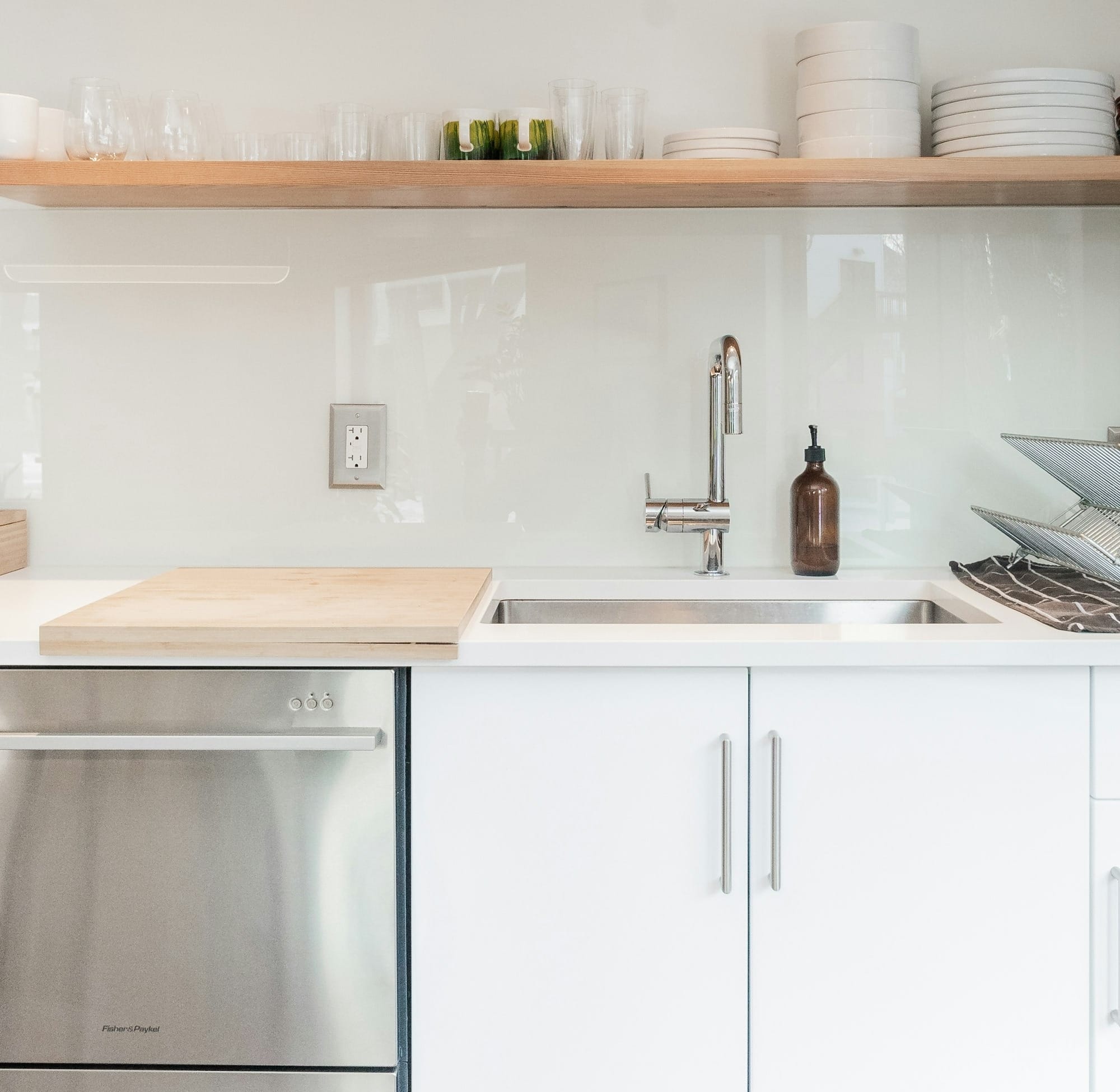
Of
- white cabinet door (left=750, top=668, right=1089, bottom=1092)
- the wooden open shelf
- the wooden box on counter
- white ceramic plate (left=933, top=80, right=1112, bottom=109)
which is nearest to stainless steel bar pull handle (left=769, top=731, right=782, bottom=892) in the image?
white cabinet door (left=750, top=668, right=1089, bottom=1092)

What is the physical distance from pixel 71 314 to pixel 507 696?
3.60 feet

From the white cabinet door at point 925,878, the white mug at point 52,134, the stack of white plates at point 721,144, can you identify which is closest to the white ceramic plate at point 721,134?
the stack of white plates at point 721,144

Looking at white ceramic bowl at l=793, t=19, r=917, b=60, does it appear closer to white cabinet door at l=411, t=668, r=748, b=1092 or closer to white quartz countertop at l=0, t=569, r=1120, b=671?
white quartz countertop at l=0, t=569, r=1120, b=671

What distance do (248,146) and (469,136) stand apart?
34 cm

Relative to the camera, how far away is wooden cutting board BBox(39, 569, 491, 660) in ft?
4.10

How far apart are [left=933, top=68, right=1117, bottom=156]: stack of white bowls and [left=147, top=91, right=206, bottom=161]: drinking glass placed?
115 centimetres

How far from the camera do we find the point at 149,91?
1.78 m

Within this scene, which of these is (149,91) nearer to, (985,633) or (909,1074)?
(985,633)

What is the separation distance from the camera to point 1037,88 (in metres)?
1.54

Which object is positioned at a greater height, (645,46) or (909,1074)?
(645,46)

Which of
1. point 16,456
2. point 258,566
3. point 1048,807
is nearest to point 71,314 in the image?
point 16,456

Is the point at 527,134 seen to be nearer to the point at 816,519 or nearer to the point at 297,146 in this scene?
the point at 297,146

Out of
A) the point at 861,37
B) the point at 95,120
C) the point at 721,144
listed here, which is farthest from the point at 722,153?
the point at 95,120

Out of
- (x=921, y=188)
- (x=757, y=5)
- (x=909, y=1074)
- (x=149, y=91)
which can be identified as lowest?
(x=909, y=1074)
